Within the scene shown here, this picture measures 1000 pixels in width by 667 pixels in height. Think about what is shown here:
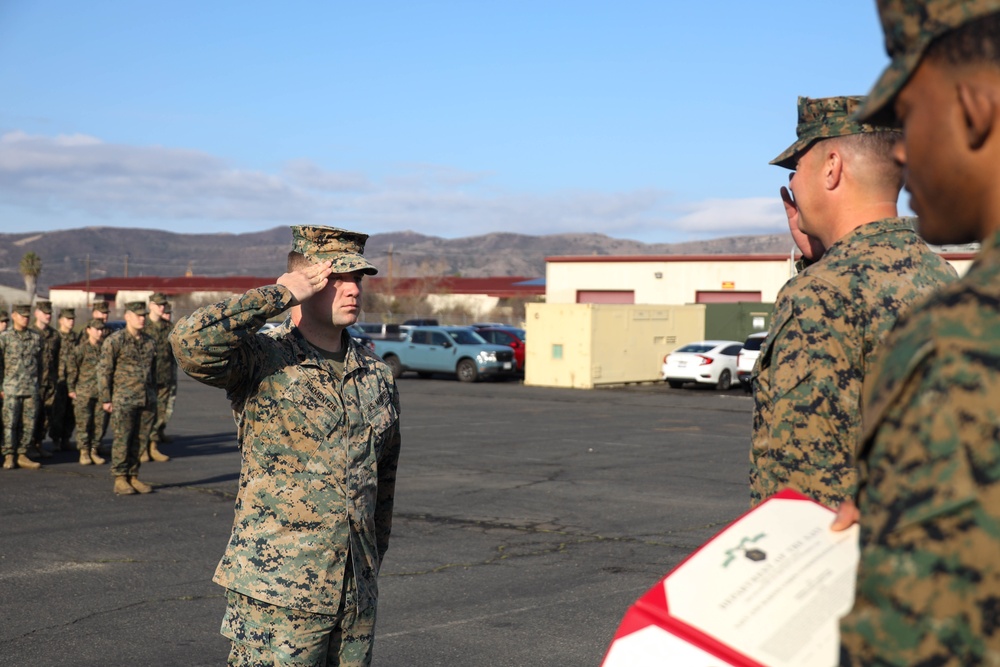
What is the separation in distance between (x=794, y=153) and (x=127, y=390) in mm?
10977

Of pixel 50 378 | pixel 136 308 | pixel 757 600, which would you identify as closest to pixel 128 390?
pixel 136 308

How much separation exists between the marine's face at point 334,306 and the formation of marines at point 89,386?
8783 mm

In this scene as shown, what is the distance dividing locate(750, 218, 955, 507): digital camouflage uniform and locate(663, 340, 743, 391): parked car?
2854 centimetres

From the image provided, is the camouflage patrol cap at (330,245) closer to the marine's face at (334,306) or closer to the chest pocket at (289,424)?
the marine's face at (334,306)

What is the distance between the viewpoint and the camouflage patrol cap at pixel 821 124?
3.08 metres

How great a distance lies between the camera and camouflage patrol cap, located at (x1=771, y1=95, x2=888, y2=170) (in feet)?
10.1

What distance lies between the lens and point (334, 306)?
14.1 feet

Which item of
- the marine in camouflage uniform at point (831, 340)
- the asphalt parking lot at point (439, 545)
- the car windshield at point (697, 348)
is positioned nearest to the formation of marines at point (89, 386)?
the asphalt parking lot at point (439, 545)

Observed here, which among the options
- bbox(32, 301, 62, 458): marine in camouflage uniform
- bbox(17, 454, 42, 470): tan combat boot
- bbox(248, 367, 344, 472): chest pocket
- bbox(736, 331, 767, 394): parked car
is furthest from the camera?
bbox(736, 331, 767, 394): parked car

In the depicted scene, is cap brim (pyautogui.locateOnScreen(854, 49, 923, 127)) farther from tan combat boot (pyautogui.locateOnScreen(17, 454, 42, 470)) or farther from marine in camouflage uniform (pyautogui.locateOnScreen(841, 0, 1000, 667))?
tan combat boot (pyautogui.locateOnScreen(17, 454, 42, 470))

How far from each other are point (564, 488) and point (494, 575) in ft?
15.4

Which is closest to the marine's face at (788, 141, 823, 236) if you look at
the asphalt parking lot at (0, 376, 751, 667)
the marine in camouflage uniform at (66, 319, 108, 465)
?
the asphalt parking lot at (0, 376, 751, 667)

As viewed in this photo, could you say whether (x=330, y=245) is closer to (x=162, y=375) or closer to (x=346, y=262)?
(x=346, y=262)

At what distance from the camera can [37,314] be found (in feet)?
54.8
